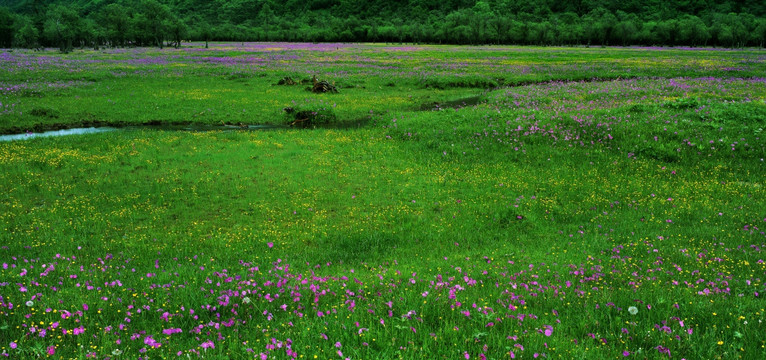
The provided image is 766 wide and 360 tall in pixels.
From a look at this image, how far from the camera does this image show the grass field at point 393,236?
4926 millimetres

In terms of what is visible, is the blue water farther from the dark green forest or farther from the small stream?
A: the dark green forest

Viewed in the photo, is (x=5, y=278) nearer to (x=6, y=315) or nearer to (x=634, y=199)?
(x=6, y=315)

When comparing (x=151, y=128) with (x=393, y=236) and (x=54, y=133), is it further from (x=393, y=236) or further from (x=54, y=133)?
(x=393, y=236)

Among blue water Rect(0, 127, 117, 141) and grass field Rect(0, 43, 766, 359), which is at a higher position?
blue water Rect(0, 127, 117, 141)

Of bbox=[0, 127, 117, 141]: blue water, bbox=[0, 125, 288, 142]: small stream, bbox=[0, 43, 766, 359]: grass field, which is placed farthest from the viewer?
bbox=[0, 125, 288, 142]: small stream

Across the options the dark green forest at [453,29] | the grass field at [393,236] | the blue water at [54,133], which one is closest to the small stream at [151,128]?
the blue water at [54,133]

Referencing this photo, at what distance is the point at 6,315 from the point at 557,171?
15401mm

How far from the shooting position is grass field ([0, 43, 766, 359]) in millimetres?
4926

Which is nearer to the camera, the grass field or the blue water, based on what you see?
the grass field

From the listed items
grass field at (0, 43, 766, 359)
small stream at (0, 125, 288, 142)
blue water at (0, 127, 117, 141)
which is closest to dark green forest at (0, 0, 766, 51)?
blue water at (0, 127, 117, 141)

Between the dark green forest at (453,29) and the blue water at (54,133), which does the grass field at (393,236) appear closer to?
the blue water at (54,133)

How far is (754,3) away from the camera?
18238 centimetres

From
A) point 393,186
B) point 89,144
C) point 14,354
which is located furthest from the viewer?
point 89,144

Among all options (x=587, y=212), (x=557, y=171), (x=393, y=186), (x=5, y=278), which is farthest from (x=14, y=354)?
(x=557, y=171)
